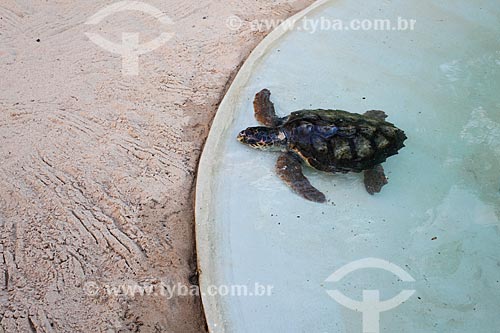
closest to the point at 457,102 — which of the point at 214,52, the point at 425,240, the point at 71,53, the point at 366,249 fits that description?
the point at 425,240

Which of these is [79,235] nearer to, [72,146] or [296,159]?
[72,146]

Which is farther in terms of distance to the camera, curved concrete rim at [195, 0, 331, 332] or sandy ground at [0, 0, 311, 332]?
sandy ground at [0, 0, 311, 332]

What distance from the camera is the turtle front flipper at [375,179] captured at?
11.5 feet

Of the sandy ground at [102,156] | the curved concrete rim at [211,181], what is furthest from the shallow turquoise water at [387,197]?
the sandy ground at [102,156]

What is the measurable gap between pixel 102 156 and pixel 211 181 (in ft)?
3.34

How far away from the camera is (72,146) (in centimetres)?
401

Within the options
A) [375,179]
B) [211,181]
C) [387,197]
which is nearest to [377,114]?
[375,179]

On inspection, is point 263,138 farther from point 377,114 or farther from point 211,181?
point 377,114

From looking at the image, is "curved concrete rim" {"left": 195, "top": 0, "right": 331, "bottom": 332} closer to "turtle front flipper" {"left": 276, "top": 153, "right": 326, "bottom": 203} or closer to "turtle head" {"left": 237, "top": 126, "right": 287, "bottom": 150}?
"turtle head" {"left": 237, "top": 126, "right": 287, "bottom": 150}

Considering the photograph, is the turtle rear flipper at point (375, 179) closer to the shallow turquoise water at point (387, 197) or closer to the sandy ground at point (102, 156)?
the shallow turquoise water at point (387, 197)

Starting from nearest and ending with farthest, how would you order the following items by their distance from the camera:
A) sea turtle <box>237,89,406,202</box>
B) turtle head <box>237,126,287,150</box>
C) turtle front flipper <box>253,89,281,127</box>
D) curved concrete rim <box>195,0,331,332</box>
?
curved concrete rim <box>195,0,331,332</box>, sea turtle <box>237,89,406,202</box>, turtle head <box>237,126,287,150</box>, turtle front flipper <box>253,89,281,127</box>

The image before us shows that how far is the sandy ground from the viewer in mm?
3170

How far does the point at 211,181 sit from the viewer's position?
11.6 ft

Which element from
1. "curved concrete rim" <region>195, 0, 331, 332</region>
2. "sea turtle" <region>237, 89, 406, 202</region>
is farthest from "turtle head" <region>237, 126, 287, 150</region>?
"curved concrete rim" <region>195, 0, 331, 332</region>
